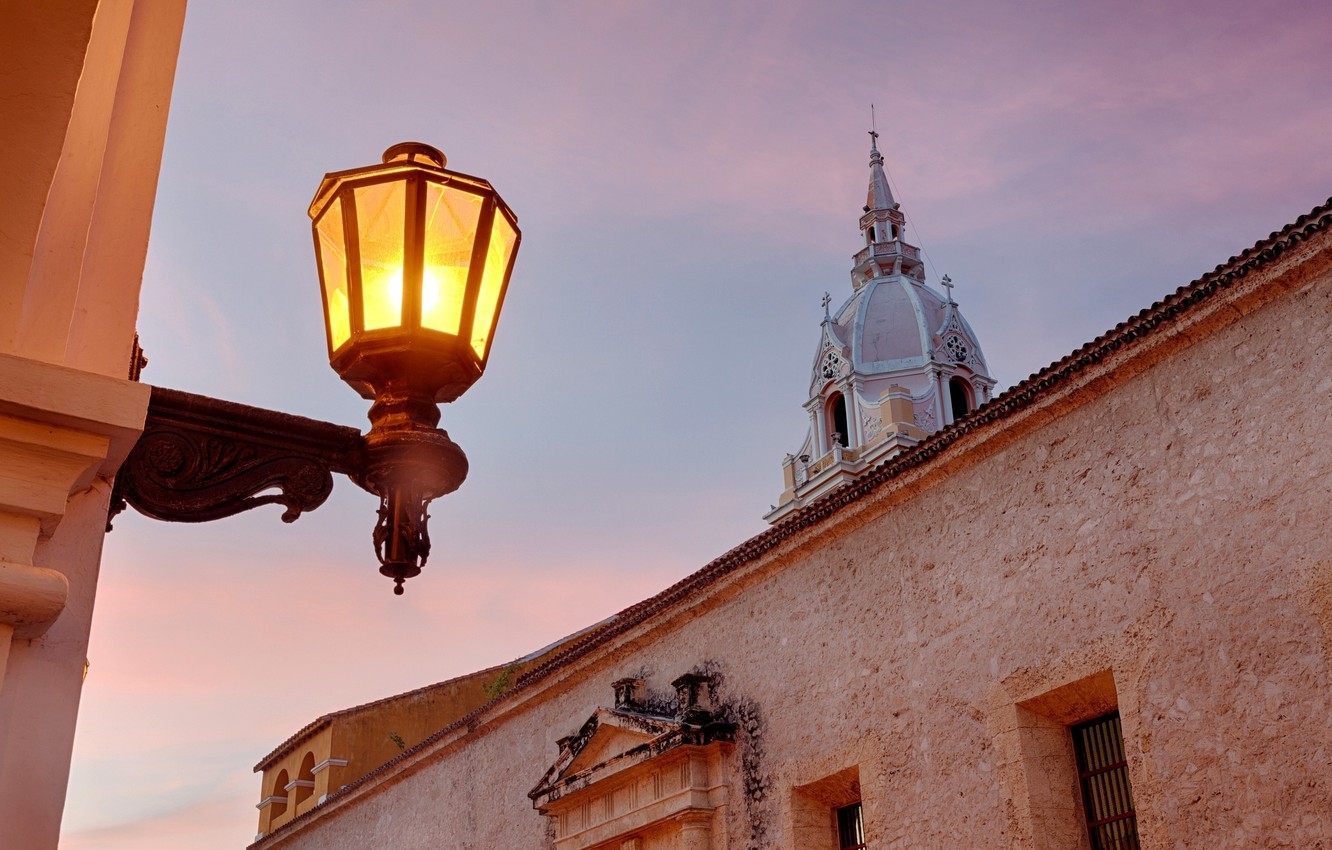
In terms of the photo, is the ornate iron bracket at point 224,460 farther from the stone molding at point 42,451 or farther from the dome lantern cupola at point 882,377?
the dome lantern cupola at point 882,377

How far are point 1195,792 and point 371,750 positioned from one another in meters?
18.0

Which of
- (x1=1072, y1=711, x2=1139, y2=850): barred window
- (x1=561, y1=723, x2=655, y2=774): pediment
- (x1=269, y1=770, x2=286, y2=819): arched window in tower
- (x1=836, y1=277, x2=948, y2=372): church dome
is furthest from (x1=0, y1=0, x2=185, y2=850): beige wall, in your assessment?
(x1=836, y1=277, x2=948, y2=372): church dome

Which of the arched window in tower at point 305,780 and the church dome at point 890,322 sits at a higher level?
the church dome at point 890,322

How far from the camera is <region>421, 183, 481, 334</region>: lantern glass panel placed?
2.97 metres

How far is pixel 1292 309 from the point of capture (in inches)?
327

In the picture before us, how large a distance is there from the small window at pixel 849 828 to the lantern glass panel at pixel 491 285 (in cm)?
885

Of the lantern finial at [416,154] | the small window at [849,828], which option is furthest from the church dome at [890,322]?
the lantern finial at [416,154]

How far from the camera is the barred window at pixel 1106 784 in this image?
8.94m

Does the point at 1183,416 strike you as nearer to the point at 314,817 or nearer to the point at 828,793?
the point at 828,793

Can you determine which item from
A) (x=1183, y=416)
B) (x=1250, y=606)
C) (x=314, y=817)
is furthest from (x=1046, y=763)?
(x=314, y=817)

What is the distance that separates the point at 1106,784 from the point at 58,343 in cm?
830

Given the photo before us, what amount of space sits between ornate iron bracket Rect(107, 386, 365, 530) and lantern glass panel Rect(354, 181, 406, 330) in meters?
0.29

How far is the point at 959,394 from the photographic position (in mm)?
41656

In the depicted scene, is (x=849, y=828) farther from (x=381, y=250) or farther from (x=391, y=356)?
(x=381, y=250)
